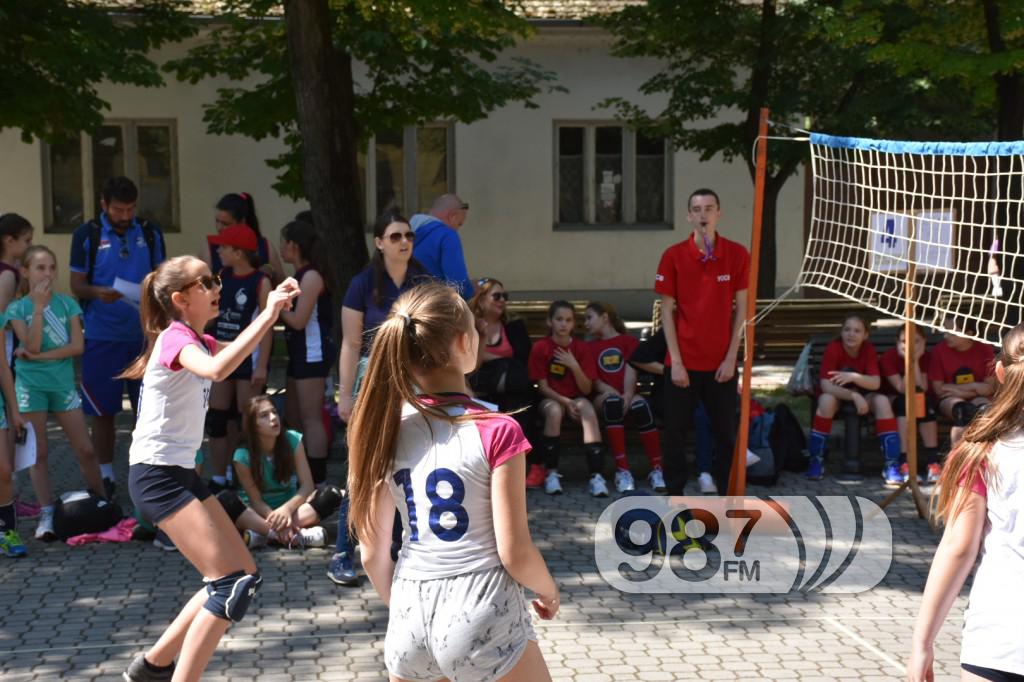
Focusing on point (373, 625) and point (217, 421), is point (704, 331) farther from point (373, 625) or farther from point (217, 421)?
point (217, 421)

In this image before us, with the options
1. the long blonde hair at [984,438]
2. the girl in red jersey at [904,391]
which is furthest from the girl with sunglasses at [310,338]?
the long blonde hair at [984,438]

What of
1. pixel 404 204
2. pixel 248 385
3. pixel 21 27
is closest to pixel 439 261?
pixel 248 385

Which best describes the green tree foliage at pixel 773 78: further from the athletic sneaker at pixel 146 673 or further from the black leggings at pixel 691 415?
the athletic sneaker at pixel 146 673

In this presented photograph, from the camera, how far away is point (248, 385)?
9.07 m

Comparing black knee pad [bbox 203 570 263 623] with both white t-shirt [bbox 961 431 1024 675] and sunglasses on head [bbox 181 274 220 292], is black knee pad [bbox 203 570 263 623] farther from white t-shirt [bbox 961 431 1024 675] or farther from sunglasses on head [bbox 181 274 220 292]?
white t-shirt [bbox 961 431 1024 675]

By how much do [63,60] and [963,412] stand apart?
9.24 m

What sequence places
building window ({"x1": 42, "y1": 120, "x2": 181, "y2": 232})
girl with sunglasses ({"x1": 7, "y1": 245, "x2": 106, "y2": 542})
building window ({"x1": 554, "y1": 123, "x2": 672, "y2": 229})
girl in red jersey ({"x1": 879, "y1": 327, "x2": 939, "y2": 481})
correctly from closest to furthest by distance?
girl with sunglasses ({"x1": 7, "y1": 245, "x2": 106, "y2": 542}), girl in red jersey ({"x1": 879, "y1": 327, "x2": 939, "y2": 481}), building window ({"x1": 42, "y1": 120, "x2": 181, "y2": 232}), building window ({"x1": 554, "y1": 123, "x2": 672, "y2": 229})

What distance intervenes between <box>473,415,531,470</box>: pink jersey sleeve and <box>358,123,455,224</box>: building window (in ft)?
64.1

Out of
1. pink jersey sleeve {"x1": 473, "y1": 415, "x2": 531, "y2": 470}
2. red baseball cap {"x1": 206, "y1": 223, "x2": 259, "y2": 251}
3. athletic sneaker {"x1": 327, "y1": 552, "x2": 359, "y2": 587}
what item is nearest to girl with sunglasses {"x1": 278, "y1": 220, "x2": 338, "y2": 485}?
red baseball cap {"x1": 206, "y1": 223, "x2": 259, "y2": 251}

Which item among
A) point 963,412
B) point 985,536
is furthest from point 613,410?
point 985,536

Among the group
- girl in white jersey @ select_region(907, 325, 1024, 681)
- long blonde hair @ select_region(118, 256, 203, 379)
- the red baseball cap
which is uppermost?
the red baseball cap

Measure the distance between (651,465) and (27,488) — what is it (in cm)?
476

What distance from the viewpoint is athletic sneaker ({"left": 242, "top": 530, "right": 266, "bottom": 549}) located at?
26.0 feet

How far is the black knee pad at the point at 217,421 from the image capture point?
9.05 metres
